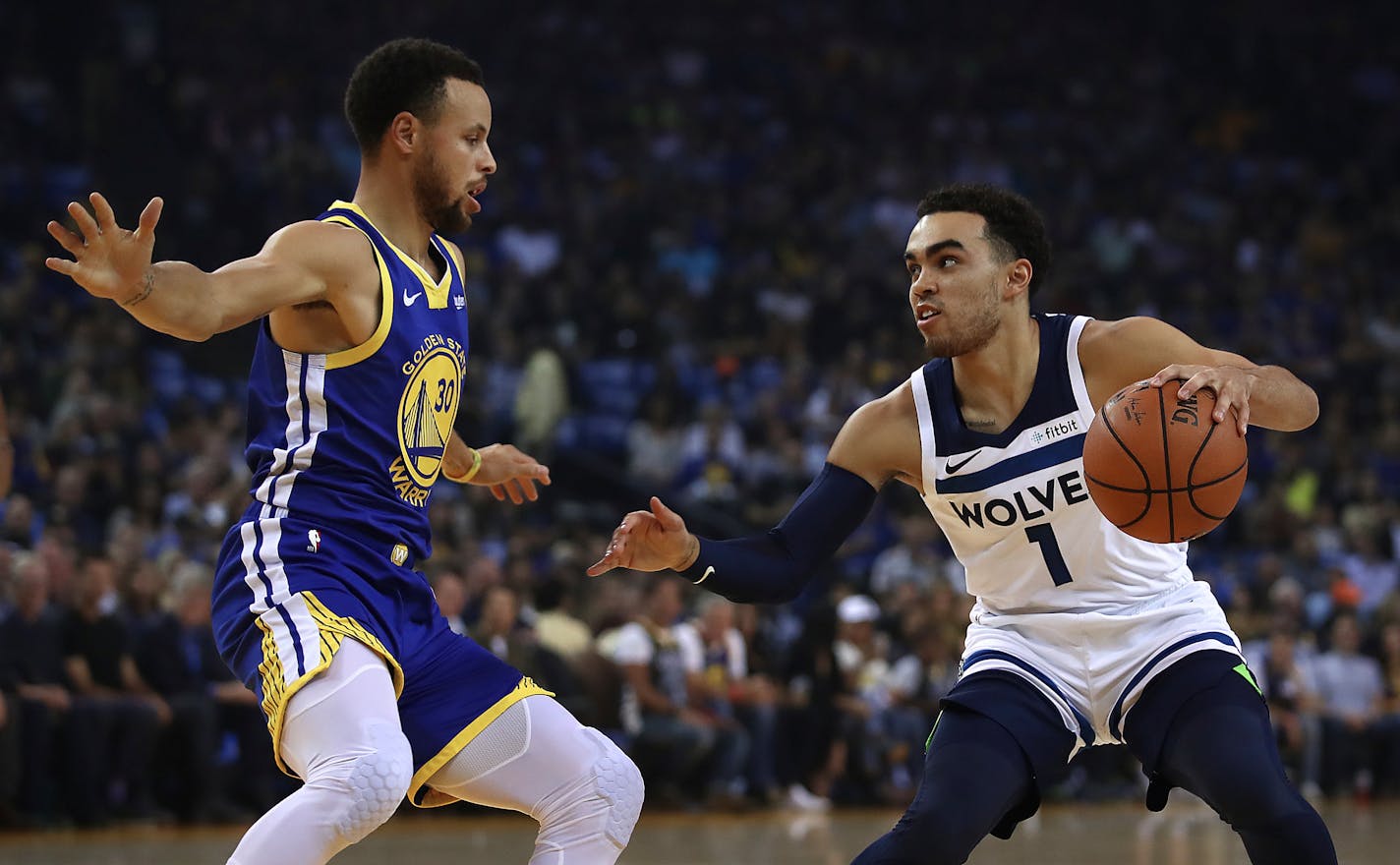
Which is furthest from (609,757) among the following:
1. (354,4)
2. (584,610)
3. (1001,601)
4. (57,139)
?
(354,4)

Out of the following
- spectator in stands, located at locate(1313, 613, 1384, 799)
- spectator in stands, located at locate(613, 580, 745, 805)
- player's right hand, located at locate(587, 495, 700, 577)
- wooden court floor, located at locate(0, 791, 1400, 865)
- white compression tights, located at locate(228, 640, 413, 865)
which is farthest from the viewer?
spectator in stands, located at locate(1313, 613, 1384, 799)

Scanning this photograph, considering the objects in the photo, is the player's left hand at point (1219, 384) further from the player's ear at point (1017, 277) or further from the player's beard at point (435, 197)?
the player's beard at point (435, 197)

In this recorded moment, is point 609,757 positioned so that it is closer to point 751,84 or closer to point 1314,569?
point 1314,569

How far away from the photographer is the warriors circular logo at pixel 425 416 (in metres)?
4.03

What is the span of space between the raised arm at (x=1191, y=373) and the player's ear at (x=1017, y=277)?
0.71 feet

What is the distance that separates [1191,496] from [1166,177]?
18.0m

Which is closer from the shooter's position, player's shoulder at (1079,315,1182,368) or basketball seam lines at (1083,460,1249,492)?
basketball seam lines at (1083,460,1249,492)

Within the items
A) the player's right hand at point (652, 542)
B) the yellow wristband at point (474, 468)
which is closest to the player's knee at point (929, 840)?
the player's right hand at point (652, 542)

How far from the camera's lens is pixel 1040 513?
4.52m

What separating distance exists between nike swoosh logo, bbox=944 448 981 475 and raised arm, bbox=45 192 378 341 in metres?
1.69

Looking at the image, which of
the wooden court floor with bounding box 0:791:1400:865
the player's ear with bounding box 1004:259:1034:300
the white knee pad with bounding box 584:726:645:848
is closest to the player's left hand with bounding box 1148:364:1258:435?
the player's ear with bounding box 1004:259:1034:300

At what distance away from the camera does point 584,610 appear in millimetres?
12812

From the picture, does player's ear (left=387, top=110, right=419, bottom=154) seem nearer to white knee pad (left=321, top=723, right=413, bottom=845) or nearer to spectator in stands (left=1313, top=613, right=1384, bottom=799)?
white knee pad (left=321, top=723, right=413, bottom=845)

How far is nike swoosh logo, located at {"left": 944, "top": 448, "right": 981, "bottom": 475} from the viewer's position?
459cm
